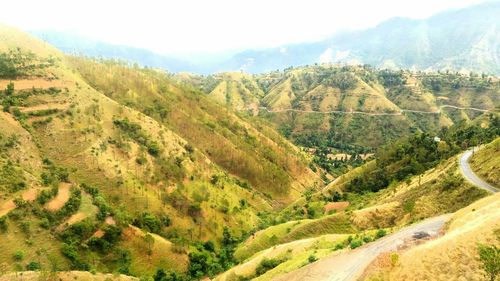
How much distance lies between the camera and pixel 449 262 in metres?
41.1

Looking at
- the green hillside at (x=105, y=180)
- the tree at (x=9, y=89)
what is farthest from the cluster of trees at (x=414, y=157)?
the tree at (x=9, y=89)

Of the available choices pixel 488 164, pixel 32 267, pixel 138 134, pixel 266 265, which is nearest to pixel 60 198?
pixel 32 267

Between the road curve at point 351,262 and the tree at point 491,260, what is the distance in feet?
51.6

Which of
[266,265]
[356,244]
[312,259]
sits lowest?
[266,265]

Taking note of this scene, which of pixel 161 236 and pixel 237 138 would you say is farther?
pixel 237 138

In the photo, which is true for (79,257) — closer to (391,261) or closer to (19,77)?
(391,261)

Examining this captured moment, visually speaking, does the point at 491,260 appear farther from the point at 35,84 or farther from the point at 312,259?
the point at 35,84

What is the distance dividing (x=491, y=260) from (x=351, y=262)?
69.0 feet

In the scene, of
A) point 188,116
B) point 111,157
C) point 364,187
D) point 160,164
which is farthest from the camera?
point 188,116

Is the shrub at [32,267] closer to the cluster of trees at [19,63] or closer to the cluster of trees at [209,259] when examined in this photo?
the cluster of trees at [209,259]

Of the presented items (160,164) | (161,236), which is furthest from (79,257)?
(160,164)

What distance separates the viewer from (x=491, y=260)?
118ft

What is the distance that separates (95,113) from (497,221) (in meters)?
116

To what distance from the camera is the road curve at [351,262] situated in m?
52.1
